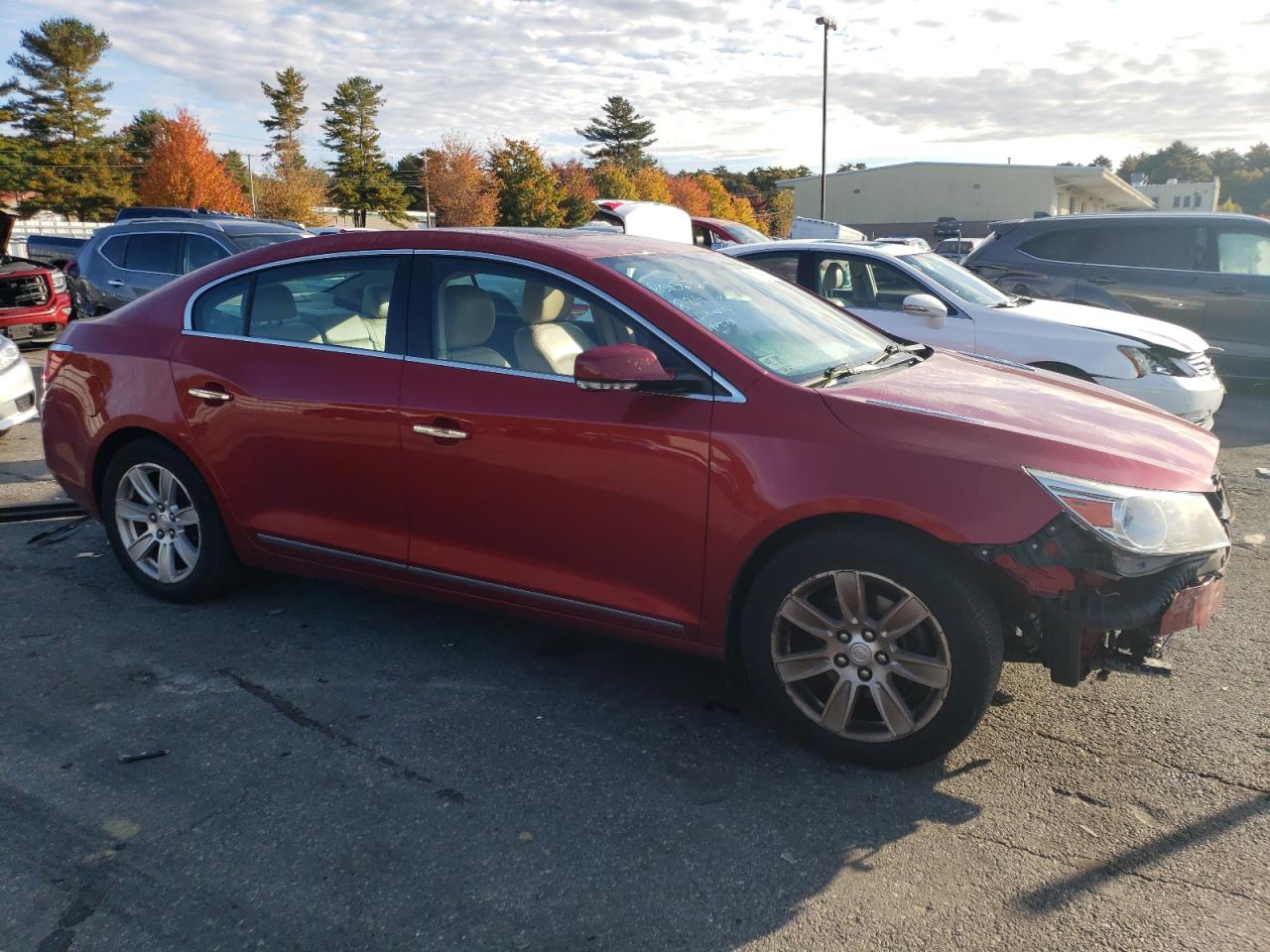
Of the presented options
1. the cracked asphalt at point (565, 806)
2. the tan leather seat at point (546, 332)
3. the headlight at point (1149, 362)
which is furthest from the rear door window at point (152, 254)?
the headlight at point (1149, 362)

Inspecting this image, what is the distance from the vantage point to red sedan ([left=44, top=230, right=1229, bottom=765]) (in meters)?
3.06

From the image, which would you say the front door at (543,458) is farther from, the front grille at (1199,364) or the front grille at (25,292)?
the front grille at (25,292)

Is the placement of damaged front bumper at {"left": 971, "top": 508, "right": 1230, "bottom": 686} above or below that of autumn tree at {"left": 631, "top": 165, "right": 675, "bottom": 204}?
below

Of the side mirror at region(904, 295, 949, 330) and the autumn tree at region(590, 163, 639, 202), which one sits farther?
the autumn tree at region(590, 163, 639, 202)

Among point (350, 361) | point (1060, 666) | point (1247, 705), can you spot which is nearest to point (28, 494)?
point (350, 361)

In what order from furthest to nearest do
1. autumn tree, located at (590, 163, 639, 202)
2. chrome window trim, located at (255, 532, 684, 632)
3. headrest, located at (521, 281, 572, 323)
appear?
autumn tree, located at (590, 163, 639, 202) < headrest, located at (521, 281, 572, 323) < chrome window trim, located at (255, 532, 684, 632)

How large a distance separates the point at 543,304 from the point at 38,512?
404 cm

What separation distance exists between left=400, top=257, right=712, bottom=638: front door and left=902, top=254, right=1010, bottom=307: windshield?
489 centimetres

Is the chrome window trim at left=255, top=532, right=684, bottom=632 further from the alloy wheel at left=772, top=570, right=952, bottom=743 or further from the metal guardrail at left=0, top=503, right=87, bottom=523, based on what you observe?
the metal guardrail at left=0, top=503, right=87, bottom=523

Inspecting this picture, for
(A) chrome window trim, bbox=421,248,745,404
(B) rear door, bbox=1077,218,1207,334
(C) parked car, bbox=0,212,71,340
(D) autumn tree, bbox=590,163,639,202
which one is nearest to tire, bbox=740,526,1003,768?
(A) chrome window trim, bbox=421,248,745,404

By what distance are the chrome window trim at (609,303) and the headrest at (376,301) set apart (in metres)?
0.20

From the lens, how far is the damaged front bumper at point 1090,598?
2.96 metres

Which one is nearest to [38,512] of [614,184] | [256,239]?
[256,239]

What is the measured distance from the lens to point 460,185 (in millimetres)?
72375
